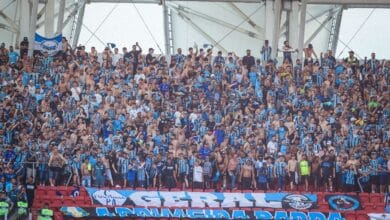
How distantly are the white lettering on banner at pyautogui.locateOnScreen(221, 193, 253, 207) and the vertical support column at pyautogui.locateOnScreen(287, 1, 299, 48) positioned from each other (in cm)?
1032

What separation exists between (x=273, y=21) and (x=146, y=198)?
1212 cm

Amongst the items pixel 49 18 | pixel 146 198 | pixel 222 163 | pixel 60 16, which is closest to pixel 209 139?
pixel 222 163

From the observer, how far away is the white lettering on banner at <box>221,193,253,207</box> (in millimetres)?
26547

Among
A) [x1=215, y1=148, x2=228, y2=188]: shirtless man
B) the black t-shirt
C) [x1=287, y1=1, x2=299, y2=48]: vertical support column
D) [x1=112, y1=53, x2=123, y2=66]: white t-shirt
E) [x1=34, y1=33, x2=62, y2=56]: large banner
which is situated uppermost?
[x1=287, y1=1, x2=299, y2=48]: vertical support column

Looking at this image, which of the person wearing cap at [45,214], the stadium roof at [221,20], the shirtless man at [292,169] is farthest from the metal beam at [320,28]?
the person wearing cap at [45,214]

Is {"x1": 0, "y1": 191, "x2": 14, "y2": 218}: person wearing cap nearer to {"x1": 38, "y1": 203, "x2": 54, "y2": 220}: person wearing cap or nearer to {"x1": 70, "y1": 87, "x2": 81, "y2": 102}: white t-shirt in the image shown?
{"x1": 38, "y1": 203, "x2": 54, "y2": 220}: person wearing cap

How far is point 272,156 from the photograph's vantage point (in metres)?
27.3

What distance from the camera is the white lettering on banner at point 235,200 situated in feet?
87.1

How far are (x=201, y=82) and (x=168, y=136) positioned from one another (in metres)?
3.61

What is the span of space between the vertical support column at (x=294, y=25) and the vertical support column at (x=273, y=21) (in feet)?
2.36

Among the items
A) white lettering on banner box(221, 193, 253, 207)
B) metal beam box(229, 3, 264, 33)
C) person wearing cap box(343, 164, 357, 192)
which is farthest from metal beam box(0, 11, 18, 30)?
person wearing cap box(343, 164, 357, 192)

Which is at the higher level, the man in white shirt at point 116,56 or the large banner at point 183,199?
the man in white shirt at point 116,56

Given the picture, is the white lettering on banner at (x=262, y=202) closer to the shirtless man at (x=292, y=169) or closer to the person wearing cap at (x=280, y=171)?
the person wearing cap at (x=280, y=171)

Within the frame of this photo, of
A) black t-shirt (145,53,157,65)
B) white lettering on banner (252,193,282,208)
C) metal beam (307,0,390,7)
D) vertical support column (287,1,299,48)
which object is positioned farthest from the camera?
metal beam (307,0,390,7)
